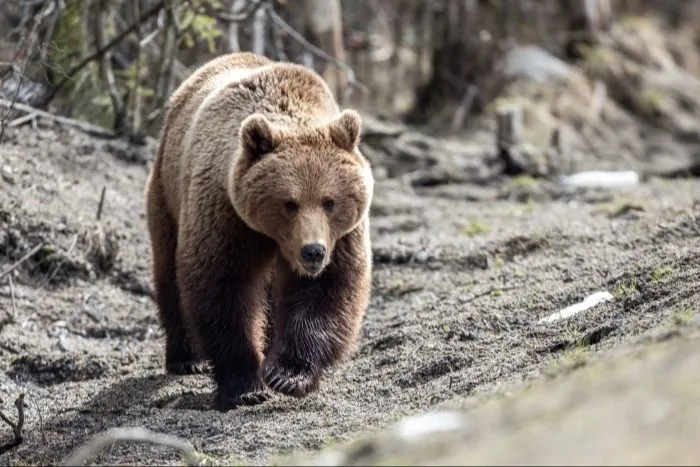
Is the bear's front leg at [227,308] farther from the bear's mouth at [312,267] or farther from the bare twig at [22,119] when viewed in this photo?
the bare twig at [22,119]

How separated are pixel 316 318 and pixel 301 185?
0.79 m

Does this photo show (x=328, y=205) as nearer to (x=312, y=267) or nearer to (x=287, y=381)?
(x=312, y=267)

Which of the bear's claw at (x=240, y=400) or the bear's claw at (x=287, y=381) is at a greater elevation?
the bear's claw at (x=287, y=381)

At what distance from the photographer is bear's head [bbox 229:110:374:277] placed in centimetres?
624

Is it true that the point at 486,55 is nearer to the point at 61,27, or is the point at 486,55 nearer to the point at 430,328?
the point at 61,27

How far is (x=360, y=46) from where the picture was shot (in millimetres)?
17891

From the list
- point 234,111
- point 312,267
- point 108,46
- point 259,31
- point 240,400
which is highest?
point 234,111

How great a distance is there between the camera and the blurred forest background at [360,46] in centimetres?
1080

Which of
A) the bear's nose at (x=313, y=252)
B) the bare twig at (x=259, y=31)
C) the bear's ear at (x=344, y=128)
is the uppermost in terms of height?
the bear's ear at (x=344, y=128)

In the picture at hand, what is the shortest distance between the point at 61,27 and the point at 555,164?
6.05 meters

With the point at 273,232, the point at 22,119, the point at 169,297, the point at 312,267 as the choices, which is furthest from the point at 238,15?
the point at 312,267

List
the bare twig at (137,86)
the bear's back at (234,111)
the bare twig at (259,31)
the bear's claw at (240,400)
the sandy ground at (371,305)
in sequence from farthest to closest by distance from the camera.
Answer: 1. the bare twig at (259,31)
2. the bare twig at (137,86)
3. the bear's back at (234,111)
4. the bear's claw at (240,400)
5. the sandy ground at (371,305)

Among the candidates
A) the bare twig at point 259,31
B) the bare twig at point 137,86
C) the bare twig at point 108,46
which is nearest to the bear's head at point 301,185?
the bare twig at point 108,46

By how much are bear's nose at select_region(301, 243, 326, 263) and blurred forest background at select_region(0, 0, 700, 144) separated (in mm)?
2524
